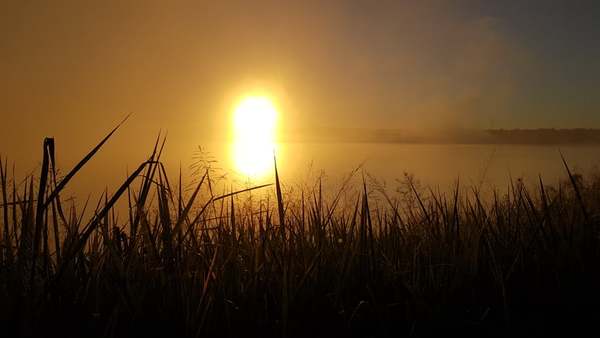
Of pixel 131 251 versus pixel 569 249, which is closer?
pixel 131 251

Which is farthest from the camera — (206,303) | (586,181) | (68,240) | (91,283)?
(586,181)

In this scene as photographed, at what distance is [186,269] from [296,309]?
1.44 ft

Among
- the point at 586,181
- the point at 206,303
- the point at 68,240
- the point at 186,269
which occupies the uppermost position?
the point at 586,181

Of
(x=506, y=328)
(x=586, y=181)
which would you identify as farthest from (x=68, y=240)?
(x=586, y=181)

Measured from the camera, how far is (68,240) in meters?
1.92

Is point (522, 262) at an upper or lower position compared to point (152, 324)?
upper

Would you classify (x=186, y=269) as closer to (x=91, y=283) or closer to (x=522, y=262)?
(x=91, y=283)

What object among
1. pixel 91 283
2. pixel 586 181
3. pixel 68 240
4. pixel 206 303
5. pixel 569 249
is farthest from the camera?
pixel 586 181

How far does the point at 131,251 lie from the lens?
1793 mm

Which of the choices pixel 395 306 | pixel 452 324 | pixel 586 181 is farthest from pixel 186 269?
pixel 586 181

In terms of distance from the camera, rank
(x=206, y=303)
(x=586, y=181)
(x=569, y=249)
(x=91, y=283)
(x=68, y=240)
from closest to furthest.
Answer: (x=206, y=303) < (x=91, y=283) < (x=68, y=240) < (x=569, y=249) < (x=586, y=181)

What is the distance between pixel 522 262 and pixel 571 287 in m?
0.21

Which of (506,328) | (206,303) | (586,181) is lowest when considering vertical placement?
(506,328)

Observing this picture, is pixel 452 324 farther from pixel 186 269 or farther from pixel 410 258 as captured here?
pixel 186 269
